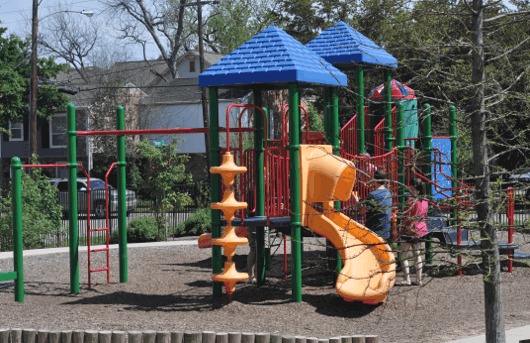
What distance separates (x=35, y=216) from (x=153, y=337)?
10.7 metres

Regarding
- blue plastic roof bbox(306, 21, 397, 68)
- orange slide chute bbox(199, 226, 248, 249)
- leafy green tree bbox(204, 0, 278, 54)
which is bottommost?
orange slide chute bbox(199, 226, 248, 249)

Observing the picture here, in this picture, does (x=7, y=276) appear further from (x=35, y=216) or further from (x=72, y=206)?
(x=35, y=216)

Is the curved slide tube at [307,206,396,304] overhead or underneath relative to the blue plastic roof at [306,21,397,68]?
underneath

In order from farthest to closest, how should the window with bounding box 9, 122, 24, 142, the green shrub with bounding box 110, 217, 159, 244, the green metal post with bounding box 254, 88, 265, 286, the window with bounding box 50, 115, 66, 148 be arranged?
the window with bounding box 9, 122, 24, 142 < the window with bounding box 50, 115, 66, 148 < the green shrub with bounding box 110, 217, 159, 244 < the green metal post with bounding box 254, 88, 265, 286

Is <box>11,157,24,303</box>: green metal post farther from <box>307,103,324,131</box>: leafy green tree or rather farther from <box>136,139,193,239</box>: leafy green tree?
<box>307,103,324,131</box>: leafy green tree

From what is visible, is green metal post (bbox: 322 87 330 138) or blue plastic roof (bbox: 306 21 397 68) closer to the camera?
green metal post (bbox: 322 87 330 138)

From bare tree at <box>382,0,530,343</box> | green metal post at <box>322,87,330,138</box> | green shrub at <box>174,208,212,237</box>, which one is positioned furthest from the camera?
green shrub at <box>174,208,212,237</box>

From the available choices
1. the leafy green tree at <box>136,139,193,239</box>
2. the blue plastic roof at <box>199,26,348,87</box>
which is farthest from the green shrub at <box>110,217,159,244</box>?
the blue plastic roof at <box>199,26,348,87</box>

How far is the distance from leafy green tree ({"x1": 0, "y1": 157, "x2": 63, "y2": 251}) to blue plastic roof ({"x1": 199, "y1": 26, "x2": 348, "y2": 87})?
834cm

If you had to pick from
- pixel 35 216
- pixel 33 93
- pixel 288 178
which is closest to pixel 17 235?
pixel 288 178

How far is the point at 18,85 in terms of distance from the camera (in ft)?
123

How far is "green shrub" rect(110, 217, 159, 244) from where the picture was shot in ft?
54.9

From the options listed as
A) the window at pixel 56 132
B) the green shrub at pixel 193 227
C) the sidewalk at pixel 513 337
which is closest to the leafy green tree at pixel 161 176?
the green shrub at pixel 193 227

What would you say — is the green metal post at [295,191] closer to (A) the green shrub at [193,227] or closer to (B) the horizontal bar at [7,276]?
(B) the horizontal bar at [7,276]
